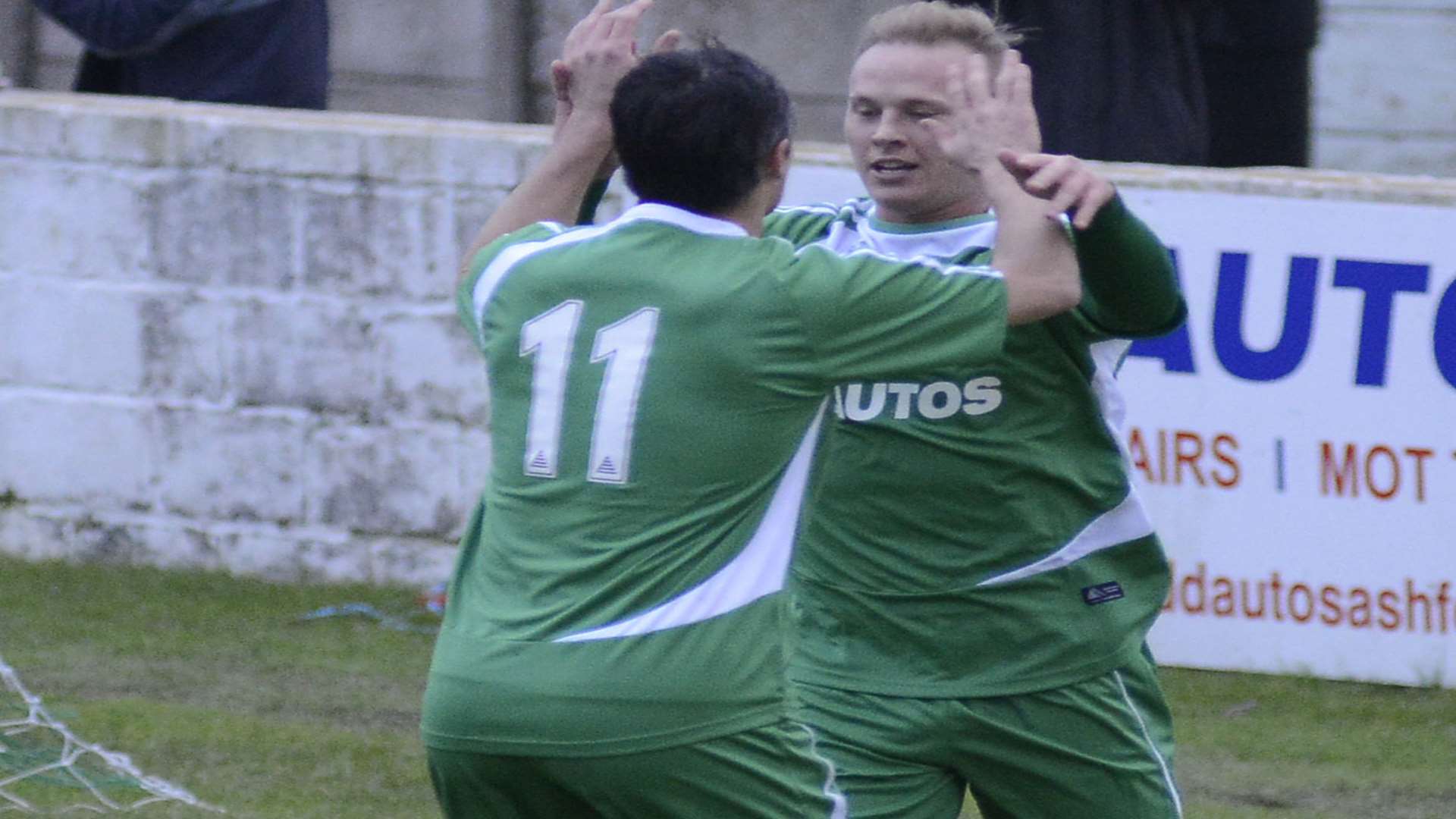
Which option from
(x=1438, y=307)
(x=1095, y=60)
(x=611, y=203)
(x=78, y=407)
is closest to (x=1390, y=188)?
(x=1438, y=307)

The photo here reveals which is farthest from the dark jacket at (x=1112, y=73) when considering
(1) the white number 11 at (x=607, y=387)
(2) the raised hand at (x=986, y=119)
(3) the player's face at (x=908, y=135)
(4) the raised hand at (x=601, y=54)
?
(1) the white number 11 at (x=607, y=387)

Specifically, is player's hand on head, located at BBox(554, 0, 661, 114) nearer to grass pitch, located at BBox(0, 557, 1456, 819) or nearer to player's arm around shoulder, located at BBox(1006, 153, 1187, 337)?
player's arm around shoulder, located at BBox(1006, 153, 1187, 337)

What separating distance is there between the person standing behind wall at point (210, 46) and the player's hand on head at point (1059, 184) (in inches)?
180

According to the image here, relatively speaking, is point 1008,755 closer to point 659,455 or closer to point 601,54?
point 659,455

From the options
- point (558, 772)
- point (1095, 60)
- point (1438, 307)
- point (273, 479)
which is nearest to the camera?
point (558, 772)

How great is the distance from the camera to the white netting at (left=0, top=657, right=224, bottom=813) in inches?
215

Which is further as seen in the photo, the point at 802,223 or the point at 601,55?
the point at 802,223

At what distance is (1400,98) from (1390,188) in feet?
16.3

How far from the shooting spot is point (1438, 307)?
20.8 feet

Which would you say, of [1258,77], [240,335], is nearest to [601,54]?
[240,335]

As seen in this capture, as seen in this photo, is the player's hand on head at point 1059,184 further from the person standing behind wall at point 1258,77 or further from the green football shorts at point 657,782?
the person standing behind wall at point 1258,77

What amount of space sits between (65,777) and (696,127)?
2941 millimetres

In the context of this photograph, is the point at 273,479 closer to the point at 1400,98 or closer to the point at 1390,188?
the point at 1390,188

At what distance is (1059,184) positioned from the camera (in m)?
3.38
